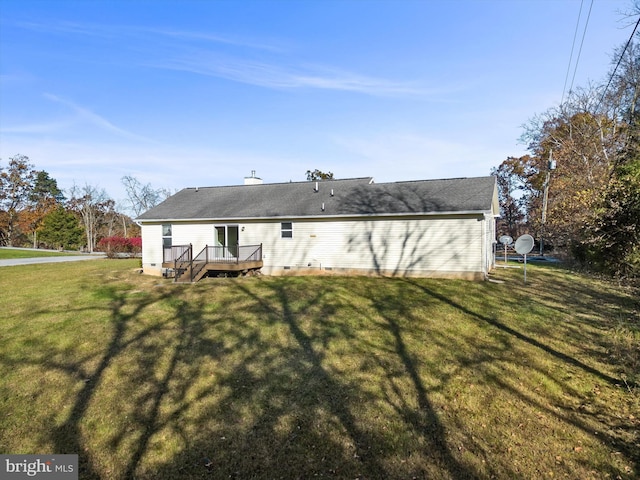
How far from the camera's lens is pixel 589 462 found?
154 inches

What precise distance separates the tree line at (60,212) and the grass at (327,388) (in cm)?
3025

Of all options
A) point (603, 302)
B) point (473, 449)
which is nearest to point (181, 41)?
point (473, 449)

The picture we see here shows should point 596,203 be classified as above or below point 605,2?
below

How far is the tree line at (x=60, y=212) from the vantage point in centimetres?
3862

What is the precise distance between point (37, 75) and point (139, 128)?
20.3 ft

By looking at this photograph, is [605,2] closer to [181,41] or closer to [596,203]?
[596,203]

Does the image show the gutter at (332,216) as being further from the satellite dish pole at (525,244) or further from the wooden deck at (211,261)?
the satellite dish pole at (525,244)

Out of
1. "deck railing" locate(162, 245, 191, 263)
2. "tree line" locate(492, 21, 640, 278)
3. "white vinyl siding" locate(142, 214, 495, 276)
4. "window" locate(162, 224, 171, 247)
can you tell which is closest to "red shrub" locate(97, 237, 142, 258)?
"window" locate(162, 224, 171, 247)

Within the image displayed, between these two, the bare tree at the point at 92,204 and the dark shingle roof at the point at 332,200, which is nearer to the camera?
the dark shingle roof at the point at 332,200

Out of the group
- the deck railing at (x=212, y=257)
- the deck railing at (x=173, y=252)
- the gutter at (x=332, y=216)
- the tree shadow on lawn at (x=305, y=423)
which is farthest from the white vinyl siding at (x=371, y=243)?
the tree shadow on lawn at (x=305, y=423)

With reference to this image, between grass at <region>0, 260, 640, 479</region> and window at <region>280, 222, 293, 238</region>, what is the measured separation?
6.18 m

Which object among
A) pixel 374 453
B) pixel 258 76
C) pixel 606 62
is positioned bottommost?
pixel 374 453

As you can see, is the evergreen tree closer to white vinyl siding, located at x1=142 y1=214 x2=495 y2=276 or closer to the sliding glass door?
white vinyl siding, located at x1=142 y1=214 x2=495 y2=276

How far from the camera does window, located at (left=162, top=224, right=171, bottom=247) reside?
701 inches
